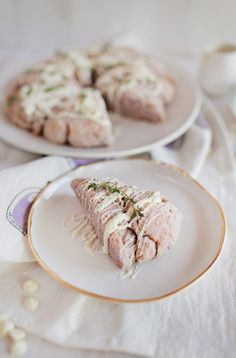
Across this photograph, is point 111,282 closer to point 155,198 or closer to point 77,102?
point 155,198

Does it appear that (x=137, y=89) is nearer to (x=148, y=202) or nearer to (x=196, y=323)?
(x=148, y=202)

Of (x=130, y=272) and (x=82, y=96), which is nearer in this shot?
Result: (x=130, y=272)

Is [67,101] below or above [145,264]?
above

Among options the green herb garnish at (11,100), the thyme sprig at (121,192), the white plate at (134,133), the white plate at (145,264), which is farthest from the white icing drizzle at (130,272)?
the green herb garnish at (11,100)

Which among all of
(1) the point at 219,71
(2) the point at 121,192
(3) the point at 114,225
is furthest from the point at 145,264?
(1) the point at 219,71

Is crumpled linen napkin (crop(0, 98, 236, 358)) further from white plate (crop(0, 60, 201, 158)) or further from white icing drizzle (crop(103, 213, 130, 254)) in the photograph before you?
white plate (crop(0, 60, 201, 158))

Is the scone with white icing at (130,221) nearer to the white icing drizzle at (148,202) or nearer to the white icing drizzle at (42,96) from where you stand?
the white icing drizzle at (148,202)

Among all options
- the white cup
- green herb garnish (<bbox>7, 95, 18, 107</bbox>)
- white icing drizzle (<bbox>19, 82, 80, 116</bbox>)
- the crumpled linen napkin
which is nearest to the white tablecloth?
the crumpled linen napkin
